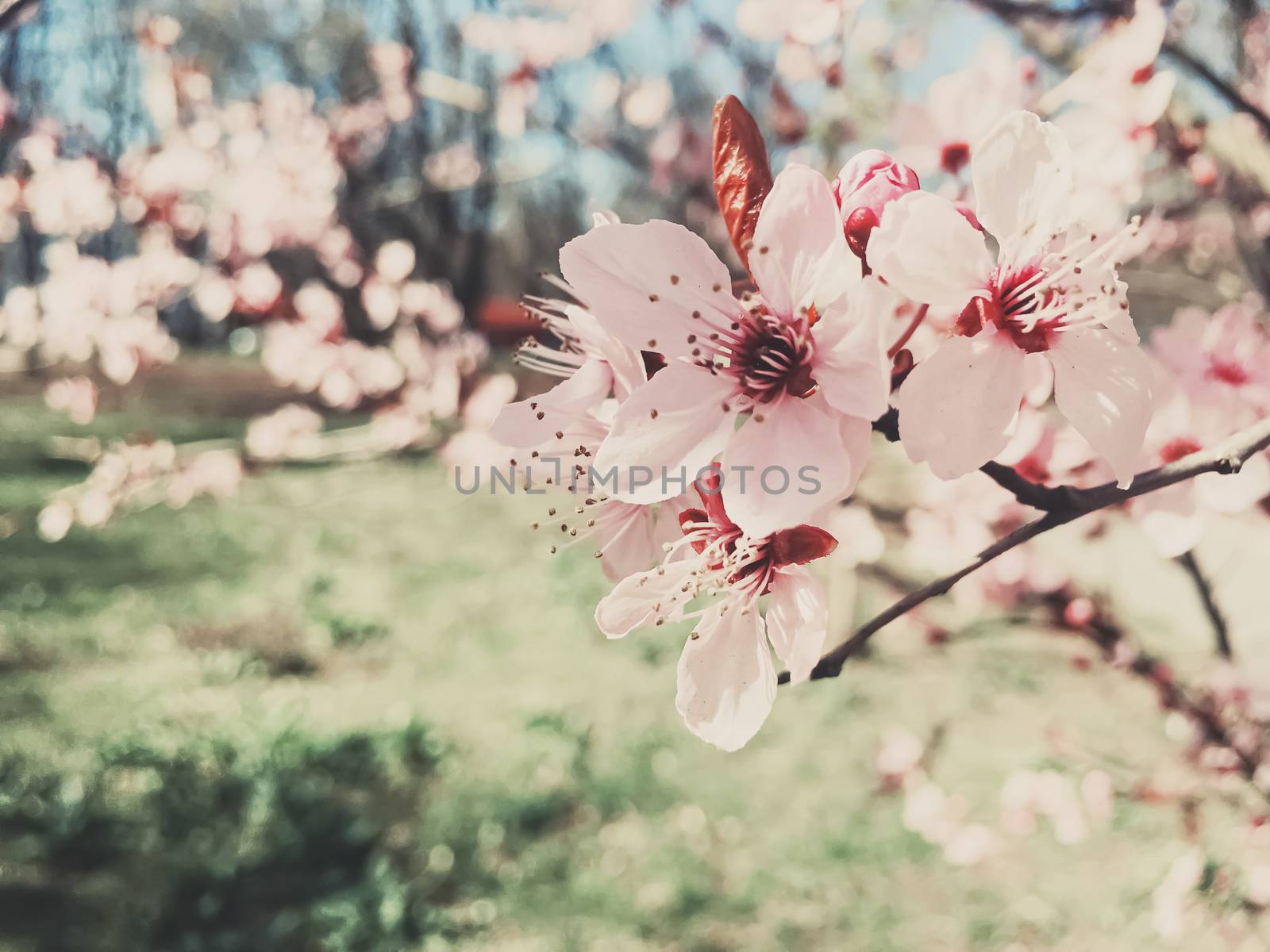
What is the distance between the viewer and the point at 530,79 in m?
4.21

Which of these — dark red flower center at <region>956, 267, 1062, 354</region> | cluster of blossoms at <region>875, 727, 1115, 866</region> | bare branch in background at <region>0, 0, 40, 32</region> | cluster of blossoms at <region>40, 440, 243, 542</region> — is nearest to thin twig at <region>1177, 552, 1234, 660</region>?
dark red flower center at <region>956, 267, 1062, 354</region>

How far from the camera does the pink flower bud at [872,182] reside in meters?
0.59

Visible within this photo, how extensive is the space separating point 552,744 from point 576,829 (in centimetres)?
47

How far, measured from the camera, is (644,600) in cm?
69

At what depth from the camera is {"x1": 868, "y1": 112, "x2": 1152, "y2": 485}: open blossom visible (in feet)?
1.83

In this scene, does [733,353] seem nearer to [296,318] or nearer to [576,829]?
[576,829]

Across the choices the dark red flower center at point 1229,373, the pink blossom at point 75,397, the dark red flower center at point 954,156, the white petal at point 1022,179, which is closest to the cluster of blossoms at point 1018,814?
the dark red flower center at point 1229,373

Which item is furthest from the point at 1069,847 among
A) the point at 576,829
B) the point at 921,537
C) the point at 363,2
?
the point at 363,2

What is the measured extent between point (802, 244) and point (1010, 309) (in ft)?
0.57

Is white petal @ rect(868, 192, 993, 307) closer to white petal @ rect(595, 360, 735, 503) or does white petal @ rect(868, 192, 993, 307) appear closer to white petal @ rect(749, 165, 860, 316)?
white petal @ rect(749, 165, 860, 316)

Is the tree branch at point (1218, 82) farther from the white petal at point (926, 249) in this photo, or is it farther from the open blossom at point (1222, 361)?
the white petal at point (926, 249)

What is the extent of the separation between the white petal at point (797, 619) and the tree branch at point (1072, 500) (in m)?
0.01

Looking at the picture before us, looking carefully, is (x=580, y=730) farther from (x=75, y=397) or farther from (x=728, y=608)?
(x=75, y=397)

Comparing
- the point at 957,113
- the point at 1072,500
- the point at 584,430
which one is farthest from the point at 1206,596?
the point at 584,430
